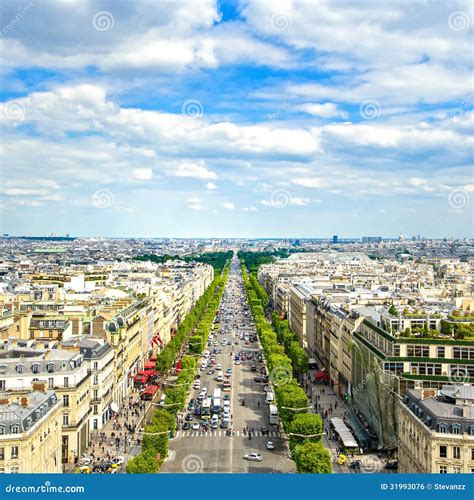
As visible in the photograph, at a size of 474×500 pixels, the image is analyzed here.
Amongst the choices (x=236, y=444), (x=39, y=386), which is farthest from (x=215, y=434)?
(x=39, y=386)

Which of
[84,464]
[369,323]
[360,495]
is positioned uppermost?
[369,323]

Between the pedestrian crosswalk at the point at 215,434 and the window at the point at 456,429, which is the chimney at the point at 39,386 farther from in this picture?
the window at the point at 456,429

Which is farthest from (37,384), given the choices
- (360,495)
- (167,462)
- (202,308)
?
(202,308)

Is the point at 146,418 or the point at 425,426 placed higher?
the point at 425,426

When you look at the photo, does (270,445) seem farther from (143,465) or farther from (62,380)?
(62,380)

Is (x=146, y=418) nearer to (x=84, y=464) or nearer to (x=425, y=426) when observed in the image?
(x=84, y=464)
